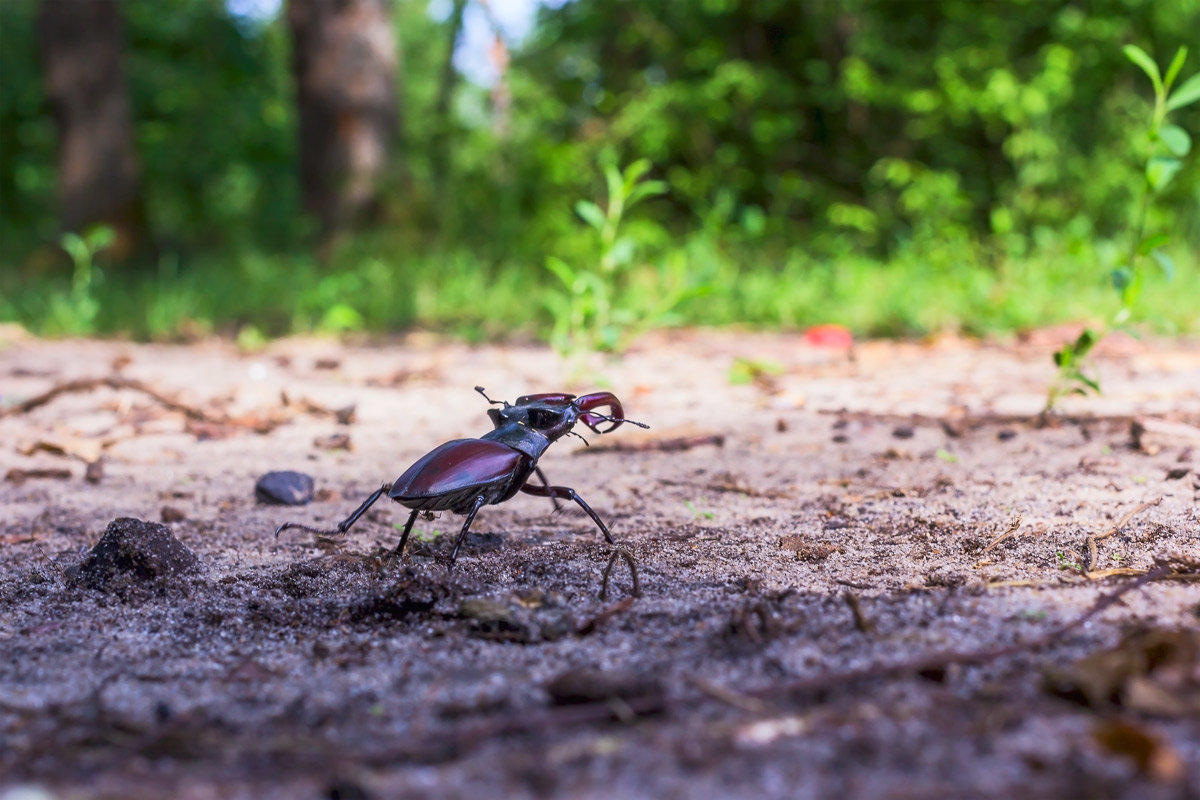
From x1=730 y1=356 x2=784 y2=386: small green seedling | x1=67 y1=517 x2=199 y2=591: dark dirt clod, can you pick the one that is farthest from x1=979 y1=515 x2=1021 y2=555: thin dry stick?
x1=730 y1=356 x2=784 y2=386: small green seedling

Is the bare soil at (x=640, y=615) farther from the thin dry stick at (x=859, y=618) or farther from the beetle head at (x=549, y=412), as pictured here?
the beetle head at (x=549, y=412)

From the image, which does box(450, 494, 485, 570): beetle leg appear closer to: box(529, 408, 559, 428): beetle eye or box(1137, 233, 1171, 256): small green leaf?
box(529, 408, 559, 428): beetle eye

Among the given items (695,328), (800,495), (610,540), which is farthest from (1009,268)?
(610,540)

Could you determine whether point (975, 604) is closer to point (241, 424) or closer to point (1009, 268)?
point (241, 424)

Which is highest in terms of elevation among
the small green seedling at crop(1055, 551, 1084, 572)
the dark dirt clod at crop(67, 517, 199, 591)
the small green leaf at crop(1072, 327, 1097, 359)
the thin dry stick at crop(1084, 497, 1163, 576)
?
the small green leaf at crop(1072, 327, 1097, 359)

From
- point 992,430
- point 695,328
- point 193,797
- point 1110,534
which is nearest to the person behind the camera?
point 193,797

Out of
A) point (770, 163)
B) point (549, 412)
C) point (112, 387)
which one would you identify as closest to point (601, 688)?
point (549, 412)
